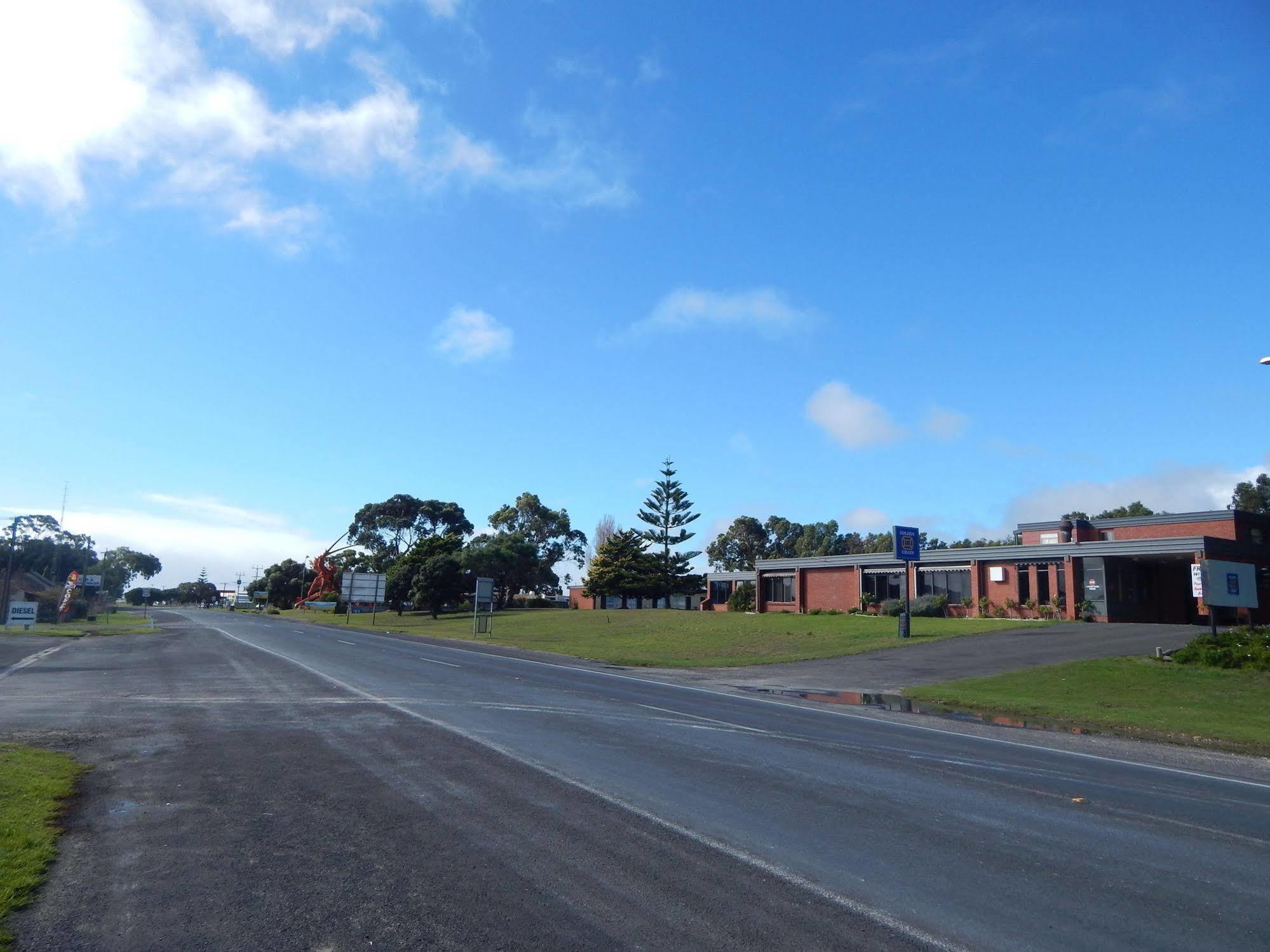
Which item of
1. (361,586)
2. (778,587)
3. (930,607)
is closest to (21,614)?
(361,586)

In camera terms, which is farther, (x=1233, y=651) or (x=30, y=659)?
(x=30, y=659)

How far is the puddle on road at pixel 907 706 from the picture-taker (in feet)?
54.9

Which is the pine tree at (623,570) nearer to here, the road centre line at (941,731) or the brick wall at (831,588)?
the brick wall at (831,588)

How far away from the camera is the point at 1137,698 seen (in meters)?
20.2

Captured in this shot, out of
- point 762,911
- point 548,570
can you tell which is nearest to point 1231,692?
point 762,911

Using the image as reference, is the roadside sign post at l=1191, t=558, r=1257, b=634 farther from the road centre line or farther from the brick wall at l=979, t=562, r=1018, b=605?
the brick wall at l=979, t=562, r=1018, b=605

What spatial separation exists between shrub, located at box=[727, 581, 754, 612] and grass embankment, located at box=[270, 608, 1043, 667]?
243 inches

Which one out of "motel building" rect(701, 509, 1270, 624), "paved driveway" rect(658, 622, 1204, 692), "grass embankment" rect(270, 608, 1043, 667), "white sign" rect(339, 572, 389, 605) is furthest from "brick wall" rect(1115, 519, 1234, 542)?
"white sign" rect(339, 572, 389, 605)

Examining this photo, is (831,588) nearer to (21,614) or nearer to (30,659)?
(30,659)

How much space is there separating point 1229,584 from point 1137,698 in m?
9.70

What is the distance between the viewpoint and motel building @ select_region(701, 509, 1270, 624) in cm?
4150

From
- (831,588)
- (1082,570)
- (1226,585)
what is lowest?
(1226,585)

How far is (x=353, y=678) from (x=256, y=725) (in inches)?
326

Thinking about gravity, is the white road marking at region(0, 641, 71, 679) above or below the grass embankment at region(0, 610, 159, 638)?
below
